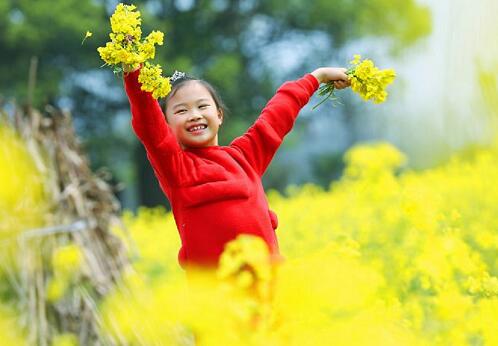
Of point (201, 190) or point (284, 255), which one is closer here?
point (201, 190)

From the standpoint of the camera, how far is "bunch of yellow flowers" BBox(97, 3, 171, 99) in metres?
1.85

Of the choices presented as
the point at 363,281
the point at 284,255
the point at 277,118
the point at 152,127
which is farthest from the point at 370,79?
the point at 284,255

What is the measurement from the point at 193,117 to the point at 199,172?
0.14 metres

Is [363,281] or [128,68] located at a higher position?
[128,68]

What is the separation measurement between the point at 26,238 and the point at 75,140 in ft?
1.82

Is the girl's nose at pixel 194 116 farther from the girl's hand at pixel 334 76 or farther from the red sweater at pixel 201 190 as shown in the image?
the girl's hand at pixel 334 76

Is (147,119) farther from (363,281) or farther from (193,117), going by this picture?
(363,281)

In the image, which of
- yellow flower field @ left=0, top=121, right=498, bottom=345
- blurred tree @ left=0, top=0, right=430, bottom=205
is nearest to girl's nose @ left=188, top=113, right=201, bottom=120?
yellow flower field @ left=0, top=121, right=498, bottom=345

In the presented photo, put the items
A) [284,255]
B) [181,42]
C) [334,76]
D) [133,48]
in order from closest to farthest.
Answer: [133,48] < [334,76] < [284,255] < [181,42]

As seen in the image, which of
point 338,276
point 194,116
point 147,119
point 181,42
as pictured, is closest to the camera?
point 338,276

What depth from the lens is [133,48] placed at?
190 centimetres

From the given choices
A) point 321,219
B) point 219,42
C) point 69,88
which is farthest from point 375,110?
point 321,219

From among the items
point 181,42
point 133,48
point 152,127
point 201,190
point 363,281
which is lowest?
point 363,281

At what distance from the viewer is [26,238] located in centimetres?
371
